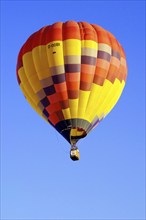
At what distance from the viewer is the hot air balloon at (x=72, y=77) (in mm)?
52938

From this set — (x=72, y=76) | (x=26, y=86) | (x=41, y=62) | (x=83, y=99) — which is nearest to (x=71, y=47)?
(x=72, y=76)

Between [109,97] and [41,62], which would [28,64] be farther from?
[109,97]

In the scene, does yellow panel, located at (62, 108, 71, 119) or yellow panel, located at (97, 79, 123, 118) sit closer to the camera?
yellow panel, located at (62, 108, 71, 119)

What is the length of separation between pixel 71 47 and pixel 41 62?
1531 mm

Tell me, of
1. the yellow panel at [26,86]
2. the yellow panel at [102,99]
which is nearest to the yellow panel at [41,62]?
the yellow panel at [26,86]

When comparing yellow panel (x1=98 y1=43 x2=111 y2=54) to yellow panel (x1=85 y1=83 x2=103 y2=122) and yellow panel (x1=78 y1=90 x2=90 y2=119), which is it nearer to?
yellow panel (x1=85 y1=83 x2=103 y2=122)

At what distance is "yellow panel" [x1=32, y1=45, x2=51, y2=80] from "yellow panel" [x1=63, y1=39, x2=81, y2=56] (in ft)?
3.14

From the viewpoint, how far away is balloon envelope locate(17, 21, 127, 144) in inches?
2084

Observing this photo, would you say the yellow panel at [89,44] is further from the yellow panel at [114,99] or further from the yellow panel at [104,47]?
Result: the yellow panel at [114,99]

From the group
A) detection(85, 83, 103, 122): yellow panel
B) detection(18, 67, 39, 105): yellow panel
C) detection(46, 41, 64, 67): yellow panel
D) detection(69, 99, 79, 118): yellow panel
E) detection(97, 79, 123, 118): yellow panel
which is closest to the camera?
detection(69, 99, 79, 118): yellow panel

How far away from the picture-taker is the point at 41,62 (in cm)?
5347

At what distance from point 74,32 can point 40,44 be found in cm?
167

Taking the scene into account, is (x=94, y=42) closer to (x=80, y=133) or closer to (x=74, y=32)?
(x=74, y=32)

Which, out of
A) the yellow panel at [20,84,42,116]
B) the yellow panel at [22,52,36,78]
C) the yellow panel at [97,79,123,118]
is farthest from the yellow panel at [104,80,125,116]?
the yellow panel at [22,52,36,78]
